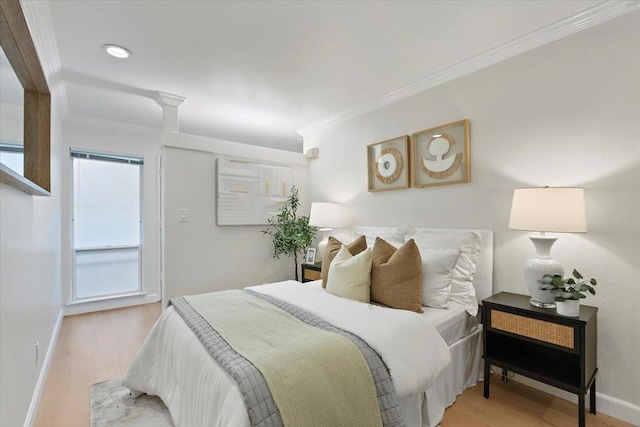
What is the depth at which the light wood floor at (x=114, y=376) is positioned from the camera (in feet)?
6.05

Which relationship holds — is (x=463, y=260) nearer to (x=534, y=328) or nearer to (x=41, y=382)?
(x=534, y=328)

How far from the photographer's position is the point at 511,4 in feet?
6.13

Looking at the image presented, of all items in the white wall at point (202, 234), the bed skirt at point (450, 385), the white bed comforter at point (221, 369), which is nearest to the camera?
the white bed comforter at point (221, 369)

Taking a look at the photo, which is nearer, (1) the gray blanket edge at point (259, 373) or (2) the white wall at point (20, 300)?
(1) the gray blanket edge at point (259, 373)

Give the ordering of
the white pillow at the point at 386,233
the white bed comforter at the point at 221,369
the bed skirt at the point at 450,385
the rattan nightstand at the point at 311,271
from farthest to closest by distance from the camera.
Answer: the rattan nightstand at the point at 311,271 → the white pillow at the point at 386,233 → the bed skirt at the point at 450,385 → the white bed comforter at the point at 221,369

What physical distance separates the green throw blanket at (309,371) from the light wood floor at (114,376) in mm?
894

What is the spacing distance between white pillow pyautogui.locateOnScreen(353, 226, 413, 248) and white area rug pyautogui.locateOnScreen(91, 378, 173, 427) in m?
1.96

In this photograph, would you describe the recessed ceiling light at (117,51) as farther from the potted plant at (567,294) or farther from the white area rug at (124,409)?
the potted plant at (567,294)

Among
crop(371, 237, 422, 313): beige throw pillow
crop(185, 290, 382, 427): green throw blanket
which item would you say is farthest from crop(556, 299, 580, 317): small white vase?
crop(185, 290, 382, 427): green throw blanket

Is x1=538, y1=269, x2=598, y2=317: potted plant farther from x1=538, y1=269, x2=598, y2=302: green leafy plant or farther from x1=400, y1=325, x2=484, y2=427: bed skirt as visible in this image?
x1=400, y1=325, x2=484, y2=427: bed skirt

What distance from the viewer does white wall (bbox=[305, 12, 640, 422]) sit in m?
1.85

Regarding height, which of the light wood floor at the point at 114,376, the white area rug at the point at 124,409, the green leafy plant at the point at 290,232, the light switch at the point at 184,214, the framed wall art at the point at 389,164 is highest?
the framed wall art at the point at 389,164

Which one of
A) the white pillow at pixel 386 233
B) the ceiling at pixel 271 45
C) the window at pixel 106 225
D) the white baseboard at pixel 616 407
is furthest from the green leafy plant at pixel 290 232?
the white baseboard at pixel 616 407

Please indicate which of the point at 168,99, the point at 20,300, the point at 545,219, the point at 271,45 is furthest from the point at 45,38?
the point at 545,219
